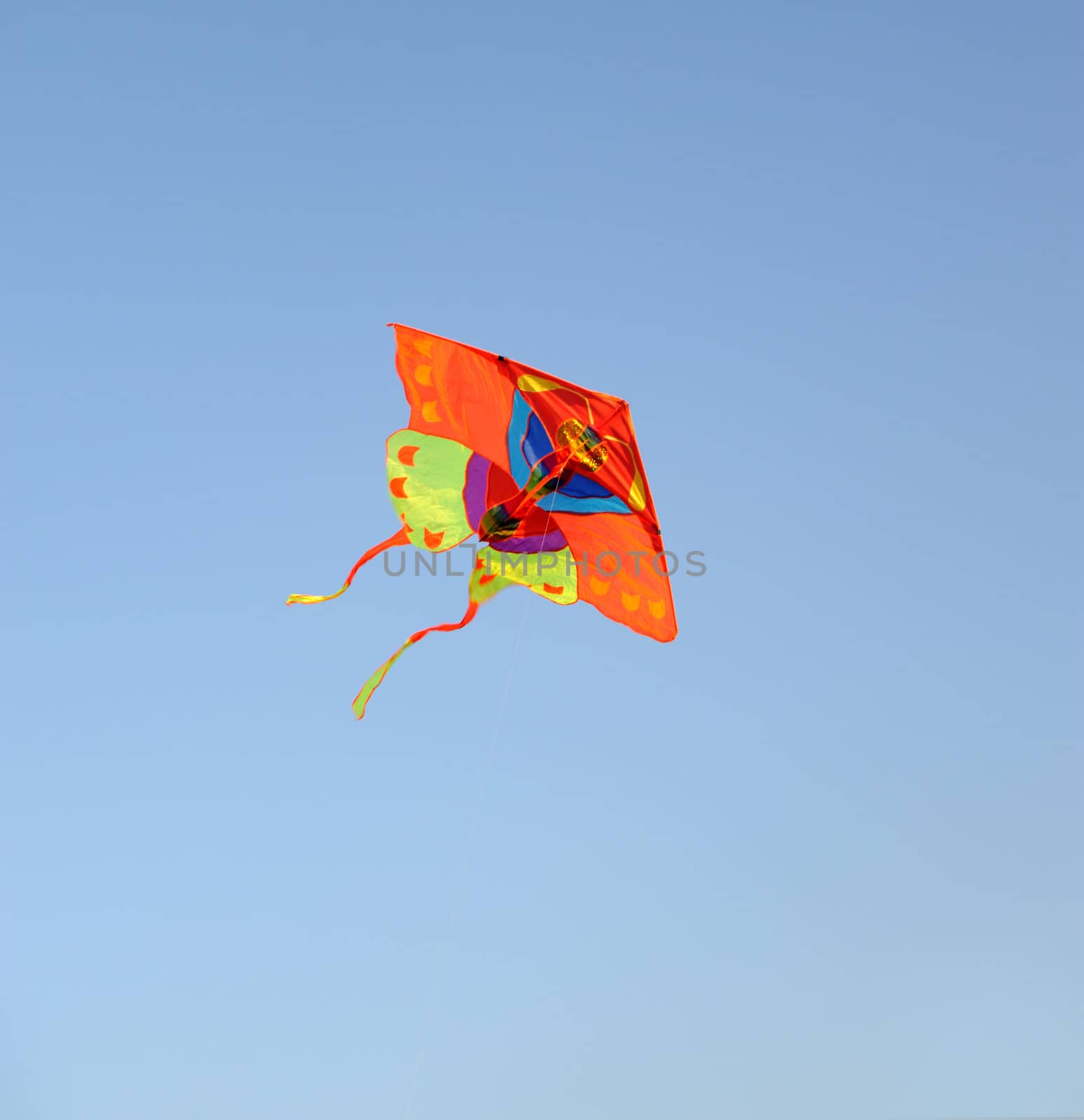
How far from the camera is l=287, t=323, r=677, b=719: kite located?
12.3m

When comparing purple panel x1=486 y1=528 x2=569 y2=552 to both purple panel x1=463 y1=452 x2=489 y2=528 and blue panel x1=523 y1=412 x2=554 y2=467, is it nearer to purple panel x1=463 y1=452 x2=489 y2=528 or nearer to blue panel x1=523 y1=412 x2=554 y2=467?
purple panel x1=463 y1=452 x2=489 y2=528

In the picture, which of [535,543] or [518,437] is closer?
[518,437]

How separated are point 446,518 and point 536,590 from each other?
4.70ft

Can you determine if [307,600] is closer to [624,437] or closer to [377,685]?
[377,685]

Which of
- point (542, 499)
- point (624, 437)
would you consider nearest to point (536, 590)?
point (542, 499)

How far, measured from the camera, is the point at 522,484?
12.6 meters

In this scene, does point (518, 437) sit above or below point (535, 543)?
above

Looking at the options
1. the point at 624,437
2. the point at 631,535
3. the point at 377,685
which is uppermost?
the point at 624,437

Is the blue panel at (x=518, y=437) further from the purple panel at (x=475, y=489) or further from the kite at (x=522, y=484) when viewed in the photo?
the purple panel at (x=475, y=489)

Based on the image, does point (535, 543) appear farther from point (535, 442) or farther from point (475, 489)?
point (535, 442)

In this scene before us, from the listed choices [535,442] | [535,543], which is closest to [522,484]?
[535,442]

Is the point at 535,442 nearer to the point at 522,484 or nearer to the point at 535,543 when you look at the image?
the point at 522,484

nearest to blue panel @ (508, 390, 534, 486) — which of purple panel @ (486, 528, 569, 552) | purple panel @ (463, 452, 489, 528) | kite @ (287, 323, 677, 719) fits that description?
kite @ (287, 323, 677, 719)

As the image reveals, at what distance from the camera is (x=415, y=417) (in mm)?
12680
